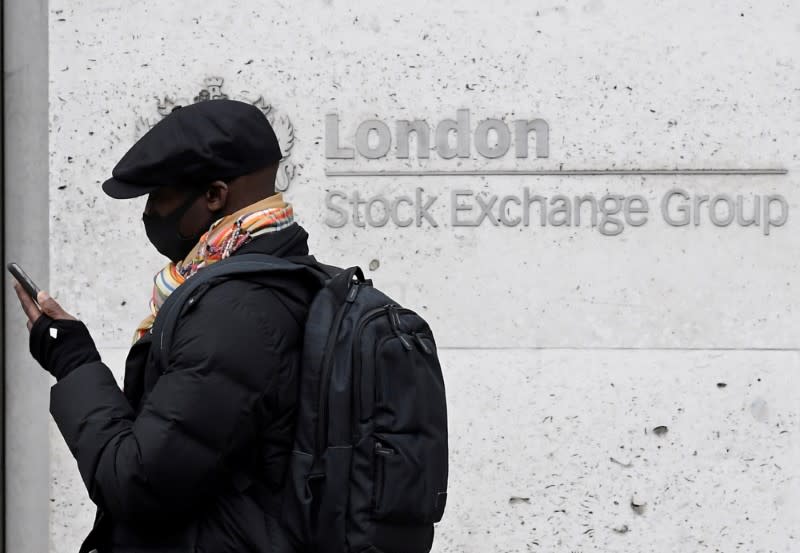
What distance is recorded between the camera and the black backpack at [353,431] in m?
1.79

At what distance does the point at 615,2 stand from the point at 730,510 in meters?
1.62

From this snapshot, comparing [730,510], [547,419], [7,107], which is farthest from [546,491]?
[7,107]

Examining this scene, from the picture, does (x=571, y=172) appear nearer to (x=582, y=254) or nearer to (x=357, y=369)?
(x=582, y=254)

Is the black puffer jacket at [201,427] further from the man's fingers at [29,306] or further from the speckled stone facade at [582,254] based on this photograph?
the speckled stone facade at [582,254]

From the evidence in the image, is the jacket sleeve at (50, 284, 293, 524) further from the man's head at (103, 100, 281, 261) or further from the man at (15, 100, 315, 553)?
the man's head at (103, 100, 281, 261)

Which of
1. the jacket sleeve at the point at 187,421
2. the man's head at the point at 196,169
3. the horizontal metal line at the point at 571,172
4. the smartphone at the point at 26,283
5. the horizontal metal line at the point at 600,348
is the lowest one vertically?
the horizontal metal line at the point at 600,348

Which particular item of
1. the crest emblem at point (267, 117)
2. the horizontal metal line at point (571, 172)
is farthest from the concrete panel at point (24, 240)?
the horizontal metal line at point (571, 172)

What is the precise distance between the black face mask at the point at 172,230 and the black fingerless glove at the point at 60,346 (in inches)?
7.7

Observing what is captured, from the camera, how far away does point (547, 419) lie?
12.2ft

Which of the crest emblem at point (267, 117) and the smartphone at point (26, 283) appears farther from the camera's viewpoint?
the crest emblem at point (267, 117)

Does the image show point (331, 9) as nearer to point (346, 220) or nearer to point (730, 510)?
point (346, 220)

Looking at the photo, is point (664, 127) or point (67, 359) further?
point (664, 127)

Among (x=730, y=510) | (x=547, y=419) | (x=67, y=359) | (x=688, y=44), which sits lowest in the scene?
(x=730, y=510)

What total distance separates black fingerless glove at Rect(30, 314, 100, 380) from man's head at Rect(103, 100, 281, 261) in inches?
8.3
